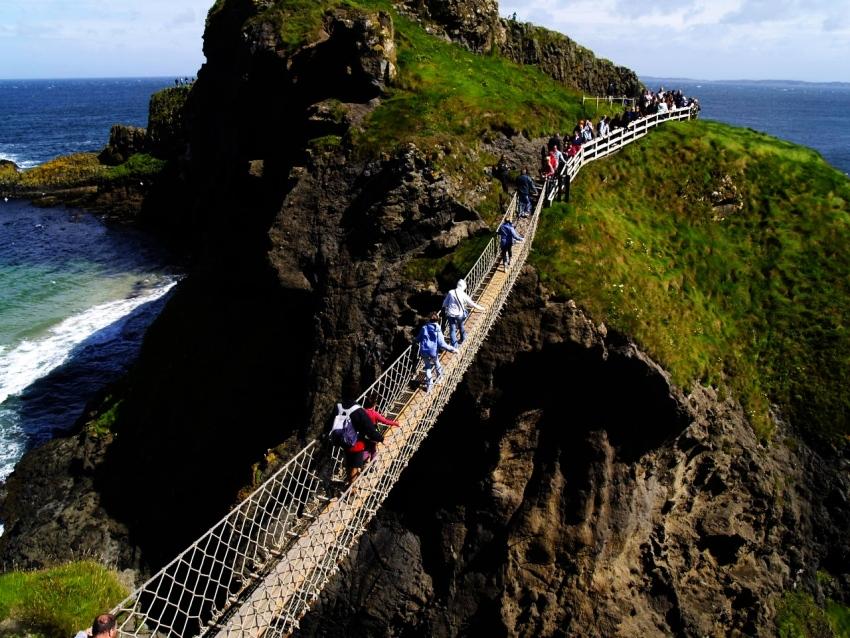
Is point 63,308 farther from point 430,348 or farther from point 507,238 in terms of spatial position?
point 430,348

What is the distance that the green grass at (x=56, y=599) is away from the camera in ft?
43.0

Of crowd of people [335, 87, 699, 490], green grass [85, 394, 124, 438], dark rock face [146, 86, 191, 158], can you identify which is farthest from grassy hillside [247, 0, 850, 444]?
dark rock face [146, 86, 191, 158]

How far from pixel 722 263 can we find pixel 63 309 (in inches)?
1406

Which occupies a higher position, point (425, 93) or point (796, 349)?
point (425, 93)

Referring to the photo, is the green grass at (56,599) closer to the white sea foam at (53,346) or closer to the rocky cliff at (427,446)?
the rocky cliff at (427,446)

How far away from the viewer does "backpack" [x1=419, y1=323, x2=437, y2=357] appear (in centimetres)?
1230

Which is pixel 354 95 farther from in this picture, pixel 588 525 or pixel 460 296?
pixel 588 525

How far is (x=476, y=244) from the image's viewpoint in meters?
18.5

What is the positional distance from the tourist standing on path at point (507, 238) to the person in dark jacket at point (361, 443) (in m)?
7.85

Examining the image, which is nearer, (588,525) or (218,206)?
(588,525)

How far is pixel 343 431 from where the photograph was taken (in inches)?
379

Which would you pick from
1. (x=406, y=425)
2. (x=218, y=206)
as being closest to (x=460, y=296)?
(x=406, y=425)

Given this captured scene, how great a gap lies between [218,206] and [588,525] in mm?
23113

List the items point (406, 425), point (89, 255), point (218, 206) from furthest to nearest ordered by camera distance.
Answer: point (89, 255)
point (218, 206)
point (406, 425)
